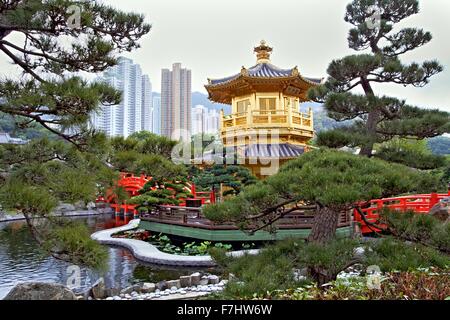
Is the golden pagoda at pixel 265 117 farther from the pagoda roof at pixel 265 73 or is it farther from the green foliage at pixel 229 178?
the green foliage at pixel 229 178

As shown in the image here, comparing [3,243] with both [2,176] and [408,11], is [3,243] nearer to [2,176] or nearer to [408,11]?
[2,176]

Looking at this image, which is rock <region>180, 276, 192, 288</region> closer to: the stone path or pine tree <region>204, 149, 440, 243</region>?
the stone path

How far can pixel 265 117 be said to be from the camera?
1016 cm

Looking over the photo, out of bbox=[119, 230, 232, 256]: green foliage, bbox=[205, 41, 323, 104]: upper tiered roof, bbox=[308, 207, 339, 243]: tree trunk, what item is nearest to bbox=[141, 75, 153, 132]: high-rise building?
bbox=[205, 41, 323, 104]: upper tiered roof

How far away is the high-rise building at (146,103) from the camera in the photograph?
18594mm

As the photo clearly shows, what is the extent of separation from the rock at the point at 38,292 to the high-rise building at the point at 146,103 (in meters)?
15.5

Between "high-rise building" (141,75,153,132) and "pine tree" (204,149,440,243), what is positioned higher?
"high-rise building" (141,75,153,132)

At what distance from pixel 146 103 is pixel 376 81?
1557cm

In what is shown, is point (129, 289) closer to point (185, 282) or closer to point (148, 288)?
point (148, 288)

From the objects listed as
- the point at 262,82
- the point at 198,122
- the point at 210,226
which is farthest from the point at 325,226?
the point at 198,122

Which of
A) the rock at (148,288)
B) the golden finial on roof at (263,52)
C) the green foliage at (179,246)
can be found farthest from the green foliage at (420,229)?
the golden finial on roof at (263,52)

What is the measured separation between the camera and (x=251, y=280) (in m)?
→ 2.31

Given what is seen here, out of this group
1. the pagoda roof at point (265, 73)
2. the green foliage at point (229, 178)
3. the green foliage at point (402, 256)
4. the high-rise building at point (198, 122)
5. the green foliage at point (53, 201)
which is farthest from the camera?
the high-rise building at point (198, 122)

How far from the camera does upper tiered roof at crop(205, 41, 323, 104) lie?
10039 millimetres
